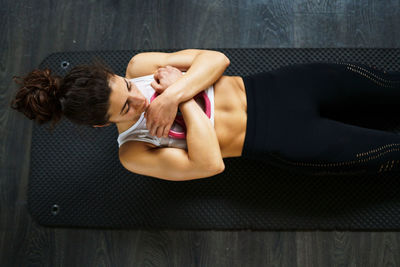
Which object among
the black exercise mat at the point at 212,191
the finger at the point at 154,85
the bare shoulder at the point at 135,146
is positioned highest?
the finger at the point at 154,85

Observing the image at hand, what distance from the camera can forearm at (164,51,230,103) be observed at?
104cm

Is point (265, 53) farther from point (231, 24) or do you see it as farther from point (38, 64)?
point (38, 64)

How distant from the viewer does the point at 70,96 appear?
0.88 m

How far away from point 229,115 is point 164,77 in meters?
0.30

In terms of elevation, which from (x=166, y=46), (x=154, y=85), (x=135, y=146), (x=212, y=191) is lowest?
(x=212, y=191)

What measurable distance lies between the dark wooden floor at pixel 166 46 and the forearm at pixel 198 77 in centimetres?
58

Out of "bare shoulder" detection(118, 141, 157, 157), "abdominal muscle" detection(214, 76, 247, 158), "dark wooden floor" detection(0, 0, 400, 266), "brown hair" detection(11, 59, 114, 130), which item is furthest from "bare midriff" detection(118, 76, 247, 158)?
"dark wooden floor" detection(0, 0, 400, 266)

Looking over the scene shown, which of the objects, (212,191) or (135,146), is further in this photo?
(212,191)

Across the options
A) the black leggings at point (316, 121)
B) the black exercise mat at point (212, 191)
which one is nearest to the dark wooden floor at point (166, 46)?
the black exercise mat at point (212, 191)

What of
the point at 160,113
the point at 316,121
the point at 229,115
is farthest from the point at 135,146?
the point at 316,121

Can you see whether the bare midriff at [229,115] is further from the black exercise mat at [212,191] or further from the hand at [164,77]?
the black exercise mat at [212,191]

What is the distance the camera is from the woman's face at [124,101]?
0.91 m

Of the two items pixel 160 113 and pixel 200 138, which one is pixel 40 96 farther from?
pixel 200 138

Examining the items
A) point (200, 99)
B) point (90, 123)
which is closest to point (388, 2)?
point (200, 99)
